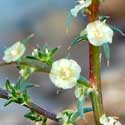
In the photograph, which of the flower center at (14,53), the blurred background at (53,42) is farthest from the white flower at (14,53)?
the blurred background at (53,42)

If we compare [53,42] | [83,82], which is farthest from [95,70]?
[53,42]

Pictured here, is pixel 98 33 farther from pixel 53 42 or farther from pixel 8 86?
pixel 53 42

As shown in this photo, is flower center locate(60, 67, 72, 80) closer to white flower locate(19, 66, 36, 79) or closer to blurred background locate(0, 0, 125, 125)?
white flower locate(19, 66, 36, 79)

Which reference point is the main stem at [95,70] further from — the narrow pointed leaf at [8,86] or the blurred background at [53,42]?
the blurred background at [53,42]

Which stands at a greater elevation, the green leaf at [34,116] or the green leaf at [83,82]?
the green leaf at [83,82]

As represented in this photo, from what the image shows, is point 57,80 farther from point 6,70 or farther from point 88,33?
point 6,70

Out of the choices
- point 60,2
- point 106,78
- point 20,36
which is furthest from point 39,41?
point 106,78
